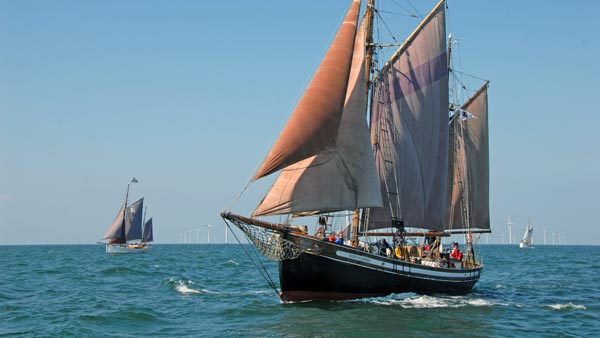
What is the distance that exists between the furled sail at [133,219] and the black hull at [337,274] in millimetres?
92523

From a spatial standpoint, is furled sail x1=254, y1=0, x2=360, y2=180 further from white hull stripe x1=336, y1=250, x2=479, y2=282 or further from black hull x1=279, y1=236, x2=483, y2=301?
white hull stripe x1=336, y1=250, x2=479, y2=282

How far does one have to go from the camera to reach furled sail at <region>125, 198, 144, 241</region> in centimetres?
12000

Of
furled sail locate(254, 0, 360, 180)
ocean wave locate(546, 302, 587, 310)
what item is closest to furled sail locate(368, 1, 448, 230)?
furled sail locate(254, 0, 360, 180)

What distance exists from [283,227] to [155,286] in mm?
17830

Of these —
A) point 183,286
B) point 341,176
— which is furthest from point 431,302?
point 183,286

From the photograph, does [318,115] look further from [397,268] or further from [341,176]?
[397,268]

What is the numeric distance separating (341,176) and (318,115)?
12.6ft

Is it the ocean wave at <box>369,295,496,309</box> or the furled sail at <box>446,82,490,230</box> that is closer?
the ocean wave at <box>369,295,496,309</box>

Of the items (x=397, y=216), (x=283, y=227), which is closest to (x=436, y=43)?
(x=397, y=216)

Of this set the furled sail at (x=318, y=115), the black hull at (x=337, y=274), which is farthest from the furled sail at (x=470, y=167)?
the furled sail at (x=318, y=115)

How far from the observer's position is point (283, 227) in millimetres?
30688

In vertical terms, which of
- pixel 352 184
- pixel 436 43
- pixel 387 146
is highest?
pixel 436 43

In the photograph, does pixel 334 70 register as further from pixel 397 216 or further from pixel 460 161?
pixel 460 161

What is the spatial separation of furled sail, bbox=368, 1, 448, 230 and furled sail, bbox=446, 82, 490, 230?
18.1ft
